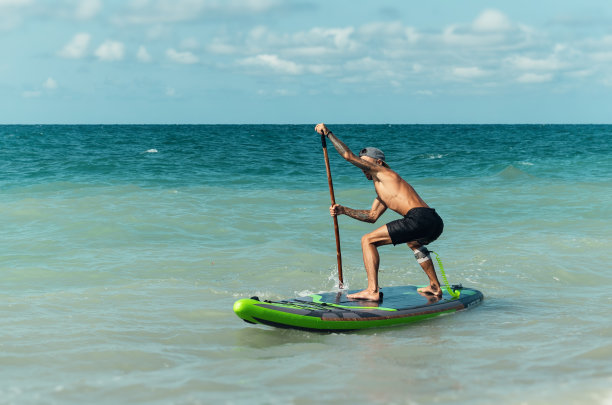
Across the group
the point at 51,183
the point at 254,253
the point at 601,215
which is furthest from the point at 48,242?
the point at 601,215

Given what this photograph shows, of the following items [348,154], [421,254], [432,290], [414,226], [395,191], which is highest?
[348,154]

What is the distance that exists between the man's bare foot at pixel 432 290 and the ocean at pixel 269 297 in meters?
0.46

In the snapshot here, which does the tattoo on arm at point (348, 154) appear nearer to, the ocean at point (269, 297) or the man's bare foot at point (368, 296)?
the man's bare foot at point (368, 296)

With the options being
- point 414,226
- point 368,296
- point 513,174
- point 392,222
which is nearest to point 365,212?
point 392,222

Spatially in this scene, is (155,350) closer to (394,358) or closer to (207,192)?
(394,358)

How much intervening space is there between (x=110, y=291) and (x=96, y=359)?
271 centimetres

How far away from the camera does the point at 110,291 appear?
26.7 feet

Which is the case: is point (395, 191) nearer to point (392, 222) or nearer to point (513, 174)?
point (392, 222)

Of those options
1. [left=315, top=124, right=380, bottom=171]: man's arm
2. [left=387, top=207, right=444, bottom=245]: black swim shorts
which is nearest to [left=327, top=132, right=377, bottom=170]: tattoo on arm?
[left=315, top=124, right=380, bottom=171]: man's arm

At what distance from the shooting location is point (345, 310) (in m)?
6.53

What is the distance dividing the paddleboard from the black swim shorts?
2.49 ft

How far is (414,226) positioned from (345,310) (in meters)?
1.16

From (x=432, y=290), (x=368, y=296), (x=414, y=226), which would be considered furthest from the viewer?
(x=432, y=290)

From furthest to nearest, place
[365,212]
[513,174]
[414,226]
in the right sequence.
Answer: [513,174] → [365,212] → [414,226]
